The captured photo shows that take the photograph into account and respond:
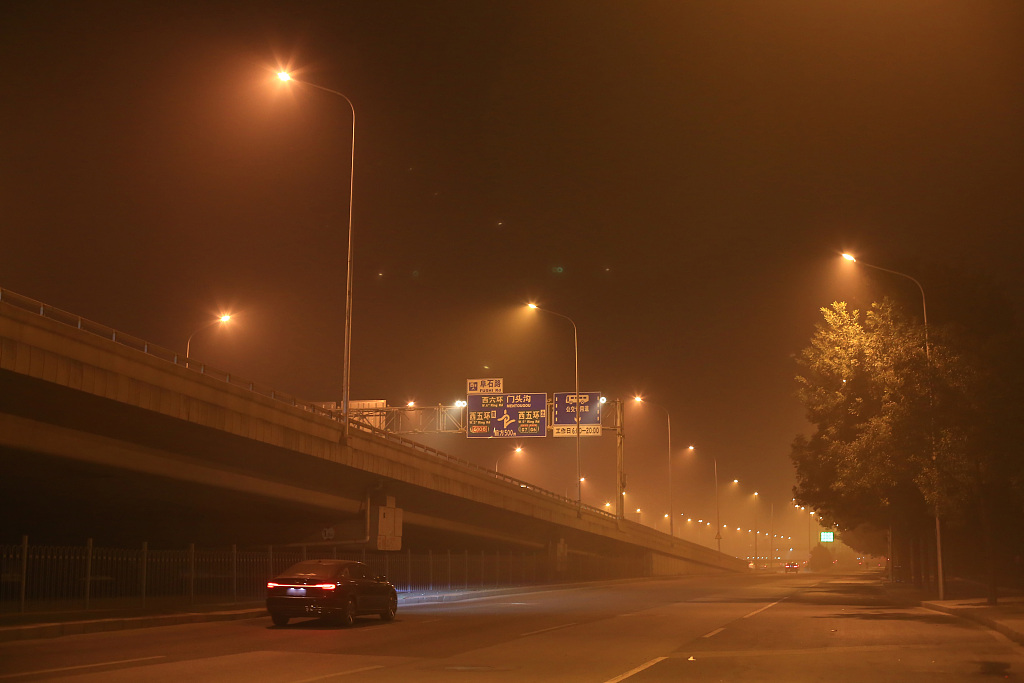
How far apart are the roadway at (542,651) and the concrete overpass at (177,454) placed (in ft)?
20.6

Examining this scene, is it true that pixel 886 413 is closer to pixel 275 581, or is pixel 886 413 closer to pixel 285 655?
pixel 275 581

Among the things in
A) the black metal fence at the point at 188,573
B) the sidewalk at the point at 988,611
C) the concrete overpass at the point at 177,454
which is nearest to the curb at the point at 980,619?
the sidewalk at the point at 988,611

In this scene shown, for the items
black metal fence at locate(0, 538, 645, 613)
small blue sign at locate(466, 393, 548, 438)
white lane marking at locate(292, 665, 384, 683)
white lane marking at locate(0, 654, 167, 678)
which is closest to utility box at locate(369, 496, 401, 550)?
black metal fence at locate(0, 538, 645, 613)

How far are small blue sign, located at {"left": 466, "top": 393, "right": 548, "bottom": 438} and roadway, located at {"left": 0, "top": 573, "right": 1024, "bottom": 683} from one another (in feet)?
87.4

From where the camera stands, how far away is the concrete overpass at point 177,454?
23.6 meters

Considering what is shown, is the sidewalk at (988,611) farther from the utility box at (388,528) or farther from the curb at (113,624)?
the utility box at (388,528)

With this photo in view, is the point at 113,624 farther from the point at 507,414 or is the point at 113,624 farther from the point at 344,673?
the point at 507,414

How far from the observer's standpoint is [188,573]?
3216cm

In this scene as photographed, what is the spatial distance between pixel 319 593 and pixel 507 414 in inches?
1237

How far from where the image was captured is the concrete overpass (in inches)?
928

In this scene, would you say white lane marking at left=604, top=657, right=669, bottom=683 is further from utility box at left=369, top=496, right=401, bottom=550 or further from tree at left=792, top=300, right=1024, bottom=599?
utility box at left=369, top=496, right=401, bottom=550

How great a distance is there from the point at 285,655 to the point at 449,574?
2956cm

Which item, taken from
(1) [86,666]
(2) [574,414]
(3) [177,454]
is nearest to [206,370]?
(3) [177,454]

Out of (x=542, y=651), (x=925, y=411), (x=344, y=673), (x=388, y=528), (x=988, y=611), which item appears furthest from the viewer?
(x=388, y=528)
